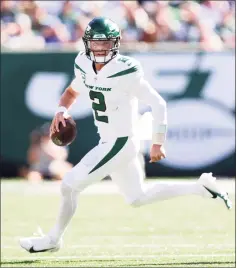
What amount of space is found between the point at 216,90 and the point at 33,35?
8.45 feet

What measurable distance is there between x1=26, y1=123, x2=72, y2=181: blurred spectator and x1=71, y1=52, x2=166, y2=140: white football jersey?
543 cm

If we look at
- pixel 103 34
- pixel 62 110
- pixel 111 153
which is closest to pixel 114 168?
pixel 111 153

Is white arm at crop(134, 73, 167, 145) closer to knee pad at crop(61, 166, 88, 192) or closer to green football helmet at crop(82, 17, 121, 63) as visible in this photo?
green football helmet at crop(82, 17, 121, 63)

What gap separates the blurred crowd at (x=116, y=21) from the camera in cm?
1229

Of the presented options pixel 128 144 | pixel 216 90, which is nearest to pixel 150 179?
pixel 216 90

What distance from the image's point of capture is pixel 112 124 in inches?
237

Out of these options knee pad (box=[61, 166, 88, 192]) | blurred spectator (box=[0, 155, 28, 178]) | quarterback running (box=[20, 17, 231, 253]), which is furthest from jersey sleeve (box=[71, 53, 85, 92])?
blurred spectator (box=[0, 155, 28, 178])

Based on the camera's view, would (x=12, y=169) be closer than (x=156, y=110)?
No

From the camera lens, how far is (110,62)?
588cm

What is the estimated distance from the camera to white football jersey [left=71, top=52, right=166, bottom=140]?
230 inches

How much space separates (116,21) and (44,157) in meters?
2.28

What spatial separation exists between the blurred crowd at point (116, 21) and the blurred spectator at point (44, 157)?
4.35ft

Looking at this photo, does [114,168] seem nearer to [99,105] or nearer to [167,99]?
[99,105]

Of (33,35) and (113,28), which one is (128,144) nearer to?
(113,28)
